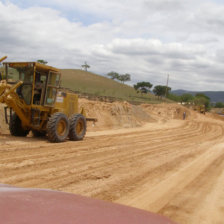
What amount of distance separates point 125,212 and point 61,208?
49 centimetres

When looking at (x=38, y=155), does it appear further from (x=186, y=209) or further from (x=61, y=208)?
(x=61, y=208)

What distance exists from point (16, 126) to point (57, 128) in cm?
184

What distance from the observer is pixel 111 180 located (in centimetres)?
639

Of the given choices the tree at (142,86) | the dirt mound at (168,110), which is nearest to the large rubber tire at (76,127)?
the dirt mound at (168,110)

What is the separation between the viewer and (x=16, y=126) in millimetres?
11594

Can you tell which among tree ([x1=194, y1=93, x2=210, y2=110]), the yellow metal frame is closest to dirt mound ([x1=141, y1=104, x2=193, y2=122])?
tree ([x1=194, y1=93, x2=210, y2=110])

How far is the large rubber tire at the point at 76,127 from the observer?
39.0 feet

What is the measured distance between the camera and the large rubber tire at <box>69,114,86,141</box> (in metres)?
11.9

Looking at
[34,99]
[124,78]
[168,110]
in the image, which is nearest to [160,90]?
[124,78]

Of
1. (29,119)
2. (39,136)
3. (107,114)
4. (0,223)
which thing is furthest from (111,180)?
(107,114)

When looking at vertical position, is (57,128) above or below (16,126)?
above

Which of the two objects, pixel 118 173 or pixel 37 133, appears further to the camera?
pixel 37 133

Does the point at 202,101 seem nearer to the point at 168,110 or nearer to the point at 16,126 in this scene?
the point at 168,110

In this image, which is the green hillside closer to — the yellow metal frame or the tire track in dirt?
the yellow metal frame
